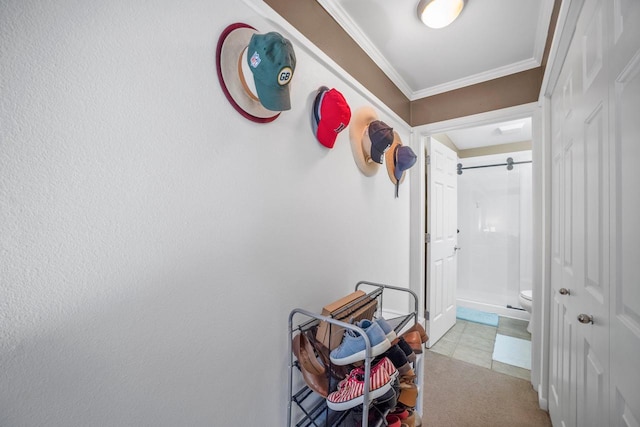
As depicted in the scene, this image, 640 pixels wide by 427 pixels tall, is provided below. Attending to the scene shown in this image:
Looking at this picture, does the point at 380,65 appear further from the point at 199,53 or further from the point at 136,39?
the point at 136,39

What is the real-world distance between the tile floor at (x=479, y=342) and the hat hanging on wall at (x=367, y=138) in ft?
6.46

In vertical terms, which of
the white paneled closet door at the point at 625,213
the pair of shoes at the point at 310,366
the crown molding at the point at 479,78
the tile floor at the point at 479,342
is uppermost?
the crown molding at the point at 479,78

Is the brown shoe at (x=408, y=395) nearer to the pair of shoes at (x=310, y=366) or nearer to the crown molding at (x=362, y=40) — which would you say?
the pair of shoes at (x=310, y=366)

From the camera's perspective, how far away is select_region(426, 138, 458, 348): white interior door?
2.49m

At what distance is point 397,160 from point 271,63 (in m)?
1.39

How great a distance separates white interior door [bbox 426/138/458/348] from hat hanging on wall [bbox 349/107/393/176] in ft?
3.67

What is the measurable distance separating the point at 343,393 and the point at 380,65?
2.00 meters

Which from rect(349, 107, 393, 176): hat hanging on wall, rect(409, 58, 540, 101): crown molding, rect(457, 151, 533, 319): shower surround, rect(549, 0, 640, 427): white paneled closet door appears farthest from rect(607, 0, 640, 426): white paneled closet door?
rect(457, 151, 533, 319): shower surround

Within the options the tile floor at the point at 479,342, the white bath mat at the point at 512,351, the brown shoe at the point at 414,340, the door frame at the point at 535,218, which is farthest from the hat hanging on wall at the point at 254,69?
the white bath mat at the point at 512,351

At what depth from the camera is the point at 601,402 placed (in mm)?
768

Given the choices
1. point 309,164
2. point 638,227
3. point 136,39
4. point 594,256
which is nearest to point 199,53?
point 136,39

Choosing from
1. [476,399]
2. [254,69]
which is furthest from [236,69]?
[476,399]

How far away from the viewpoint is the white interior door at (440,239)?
8.18 ft

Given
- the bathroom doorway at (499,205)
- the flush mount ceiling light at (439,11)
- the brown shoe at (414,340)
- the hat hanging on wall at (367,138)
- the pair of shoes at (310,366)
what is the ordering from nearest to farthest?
1. the pair of shoes at (310,366)
2. the brown shoe at (414,340)
3. the flush mount ceiling light at (439,11)
4. the hat hanging on wall at (367,138)
5. the bathroom doorway at (499,205)
